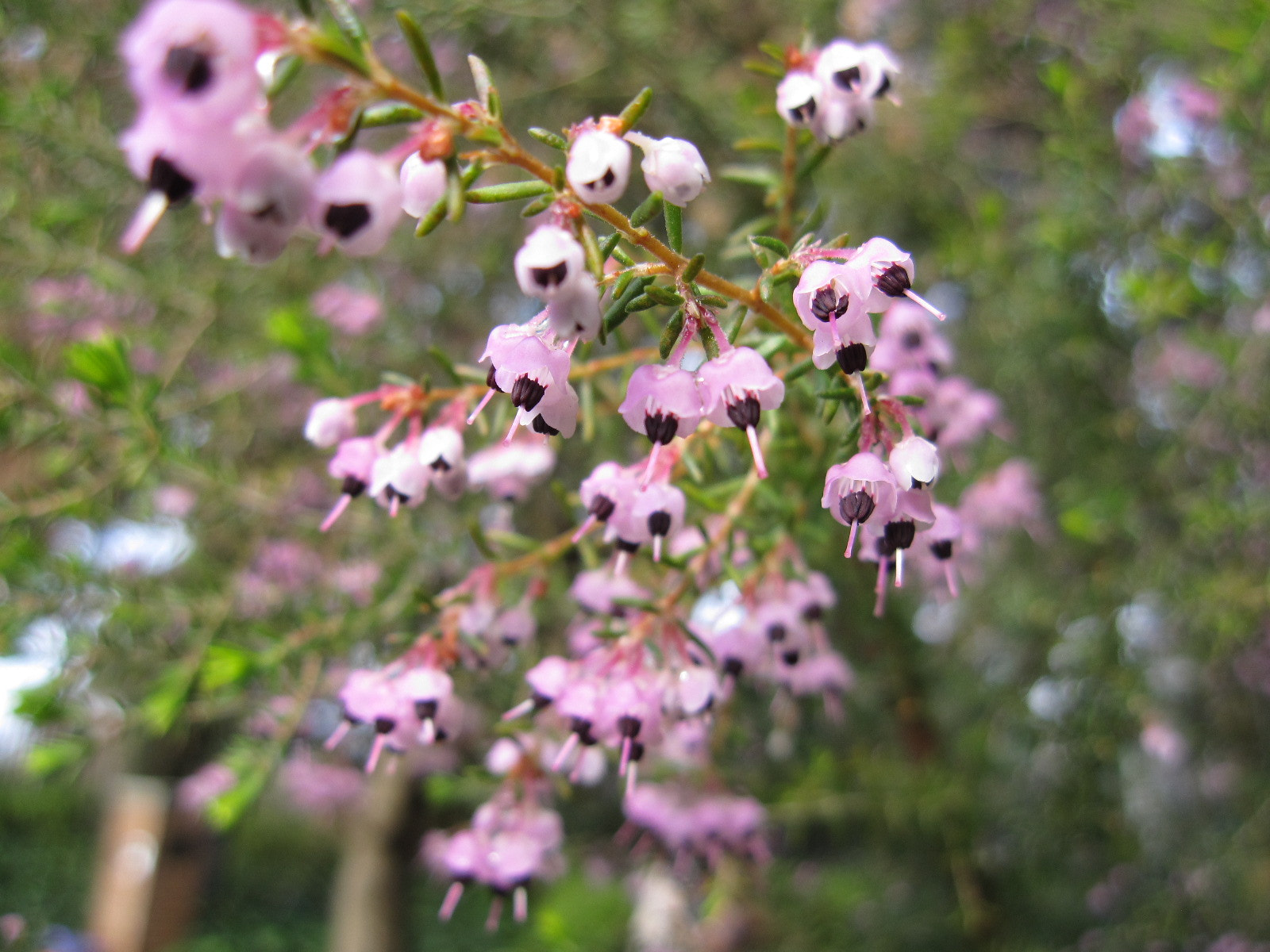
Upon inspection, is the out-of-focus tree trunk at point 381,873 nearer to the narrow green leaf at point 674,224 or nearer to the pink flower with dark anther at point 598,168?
the narrow green leaf at point 674,224

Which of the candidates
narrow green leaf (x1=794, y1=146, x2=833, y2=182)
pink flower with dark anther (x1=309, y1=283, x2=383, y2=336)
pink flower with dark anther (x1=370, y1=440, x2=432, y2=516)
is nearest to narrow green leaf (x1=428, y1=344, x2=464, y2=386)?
pink flower with dark anther (x1=370, y1=440, x2=432, y2=516)

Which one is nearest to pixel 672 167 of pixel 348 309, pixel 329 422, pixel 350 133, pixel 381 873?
pixel 350 133

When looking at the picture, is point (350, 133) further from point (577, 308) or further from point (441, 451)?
point (441, 451)

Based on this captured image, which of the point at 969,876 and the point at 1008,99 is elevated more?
the point at 1008,99

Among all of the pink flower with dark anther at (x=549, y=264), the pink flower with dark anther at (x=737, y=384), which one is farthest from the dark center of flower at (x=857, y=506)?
the pink flower with dark anther at (x=549, y=264)

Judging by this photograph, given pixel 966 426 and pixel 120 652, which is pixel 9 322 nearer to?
pixel 120 652

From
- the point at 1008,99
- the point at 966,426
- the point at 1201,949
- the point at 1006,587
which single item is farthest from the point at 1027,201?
the point at 1201,949
